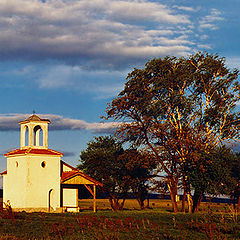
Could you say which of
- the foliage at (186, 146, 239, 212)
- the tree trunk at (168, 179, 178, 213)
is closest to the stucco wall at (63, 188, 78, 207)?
the tree trunk at (168, 179, 178, 213)

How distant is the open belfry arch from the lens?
150ft

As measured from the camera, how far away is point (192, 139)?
4547cm

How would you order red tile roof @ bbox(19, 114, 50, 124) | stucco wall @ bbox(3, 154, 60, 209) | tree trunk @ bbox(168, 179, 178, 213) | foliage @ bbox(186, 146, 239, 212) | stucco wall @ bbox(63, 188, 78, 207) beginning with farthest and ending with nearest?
stucco wall @ bbox(63, 188, 78, 207), red tile roof @ bbox(19, 114, 50, 124), tree trunk @ bbox(168, 179, 178, 213), stucco wall @ bbox(3, 154, 60, 209), foliage @ bbox(186, 146, 239, 212)

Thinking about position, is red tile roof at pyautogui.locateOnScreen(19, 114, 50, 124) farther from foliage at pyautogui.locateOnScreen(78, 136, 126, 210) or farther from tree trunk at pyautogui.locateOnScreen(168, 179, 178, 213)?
tree trunk at pyautogui.locateOnScreen(168, 179, 178, 213)

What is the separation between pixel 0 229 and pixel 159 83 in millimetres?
28399

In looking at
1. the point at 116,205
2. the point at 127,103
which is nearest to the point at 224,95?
the point at 127,103

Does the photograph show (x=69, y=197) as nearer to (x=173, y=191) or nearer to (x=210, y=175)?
(x=173, y=191)

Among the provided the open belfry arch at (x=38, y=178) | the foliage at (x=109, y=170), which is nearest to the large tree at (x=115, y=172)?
the foliage at (x=109, y=170)

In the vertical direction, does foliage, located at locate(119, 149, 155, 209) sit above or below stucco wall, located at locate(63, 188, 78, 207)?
above

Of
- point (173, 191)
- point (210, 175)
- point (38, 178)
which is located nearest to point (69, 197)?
point (38, 178)

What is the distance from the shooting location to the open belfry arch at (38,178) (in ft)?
150

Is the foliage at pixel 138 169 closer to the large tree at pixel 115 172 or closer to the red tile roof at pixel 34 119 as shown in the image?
the large tree at pixel 115 172

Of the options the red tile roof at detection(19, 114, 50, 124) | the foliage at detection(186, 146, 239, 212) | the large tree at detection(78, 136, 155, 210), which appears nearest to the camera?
the foliage at detection(186, 146, 239, 212)

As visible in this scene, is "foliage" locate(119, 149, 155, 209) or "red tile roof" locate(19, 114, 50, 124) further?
"red tile roof" locate(19, 114, 50, 124)
